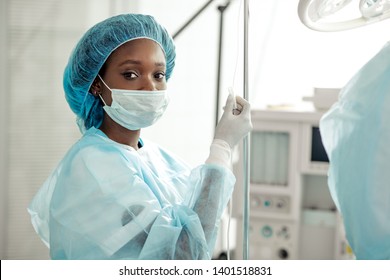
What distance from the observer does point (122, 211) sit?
3.86 feet

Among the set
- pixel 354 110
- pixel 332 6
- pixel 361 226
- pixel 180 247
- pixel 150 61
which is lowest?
pixel 180 247

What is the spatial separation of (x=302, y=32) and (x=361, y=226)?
1.98 m

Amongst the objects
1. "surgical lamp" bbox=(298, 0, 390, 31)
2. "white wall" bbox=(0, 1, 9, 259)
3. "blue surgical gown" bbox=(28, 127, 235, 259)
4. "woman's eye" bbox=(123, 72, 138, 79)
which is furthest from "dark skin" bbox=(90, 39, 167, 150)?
"white wall" bbox=(0, 1, 9, 259)

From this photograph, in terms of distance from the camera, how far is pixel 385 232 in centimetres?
101

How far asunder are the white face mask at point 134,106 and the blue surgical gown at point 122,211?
76mm

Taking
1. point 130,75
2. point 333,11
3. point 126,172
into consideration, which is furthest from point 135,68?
point 333,11

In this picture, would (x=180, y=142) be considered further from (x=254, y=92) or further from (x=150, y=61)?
(x=150, y=61)

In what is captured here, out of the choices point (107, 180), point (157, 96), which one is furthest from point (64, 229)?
point (157, 96)

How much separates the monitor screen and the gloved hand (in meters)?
1.21

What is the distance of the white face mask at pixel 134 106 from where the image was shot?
1.28 metres

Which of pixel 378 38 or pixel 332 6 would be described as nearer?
pixel 332 6

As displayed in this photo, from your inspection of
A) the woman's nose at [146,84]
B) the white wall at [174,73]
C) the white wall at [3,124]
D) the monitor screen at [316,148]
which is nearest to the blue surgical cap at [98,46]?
the woman's nose at [146,84]

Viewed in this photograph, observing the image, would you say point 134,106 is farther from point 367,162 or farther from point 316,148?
point 316,148

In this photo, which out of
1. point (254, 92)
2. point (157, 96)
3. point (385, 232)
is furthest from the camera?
point (254, 92)
